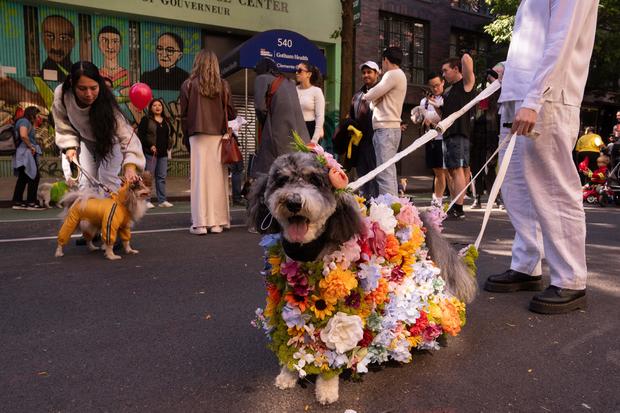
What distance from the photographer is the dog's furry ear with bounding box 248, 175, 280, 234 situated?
2129 mm

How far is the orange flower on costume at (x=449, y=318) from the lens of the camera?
2482mm

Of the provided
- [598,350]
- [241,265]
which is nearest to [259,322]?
[598,350]

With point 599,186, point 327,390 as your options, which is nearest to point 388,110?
point 327,390

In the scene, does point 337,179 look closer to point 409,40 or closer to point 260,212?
point 260,212

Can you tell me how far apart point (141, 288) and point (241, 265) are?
3.28 feet

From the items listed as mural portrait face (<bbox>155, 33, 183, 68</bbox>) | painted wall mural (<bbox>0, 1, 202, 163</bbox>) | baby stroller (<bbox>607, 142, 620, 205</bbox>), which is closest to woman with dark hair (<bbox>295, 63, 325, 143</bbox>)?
baby stroller (<bbox>607, 142, 620, 205</bbox>)

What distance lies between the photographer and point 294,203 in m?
1.94

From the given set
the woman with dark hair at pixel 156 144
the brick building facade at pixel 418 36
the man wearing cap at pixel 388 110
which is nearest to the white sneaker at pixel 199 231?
the man wearing cap at pixel 388 110

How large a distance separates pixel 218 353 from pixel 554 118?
7.90 ft

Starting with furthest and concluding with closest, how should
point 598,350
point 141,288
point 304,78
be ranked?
A: 1. point 304,78
2. point 141,288
3. point 598,350

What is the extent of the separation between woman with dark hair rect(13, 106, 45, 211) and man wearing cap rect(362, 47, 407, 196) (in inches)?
254

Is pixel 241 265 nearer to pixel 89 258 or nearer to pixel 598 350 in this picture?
pixel 89 258

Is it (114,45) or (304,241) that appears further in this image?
(114,45)

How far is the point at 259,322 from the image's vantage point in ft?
8.41
